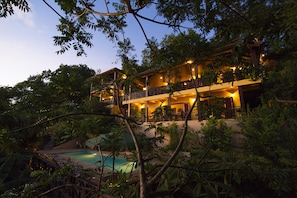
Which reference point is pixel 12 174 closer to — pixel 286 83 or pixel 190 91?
pixel 190 91

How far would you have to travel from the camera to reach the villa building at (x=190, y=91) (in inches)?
124

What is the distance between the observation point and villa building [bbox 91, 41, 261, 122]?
3160mm

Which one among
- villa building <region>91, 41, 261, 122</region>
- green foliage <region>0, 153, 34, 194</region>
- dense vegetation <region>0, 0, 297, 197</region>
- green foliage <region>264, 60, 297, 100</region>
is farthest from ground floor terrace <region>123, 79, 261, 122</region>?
green foliage <region>0, 153, 34, 194</region>

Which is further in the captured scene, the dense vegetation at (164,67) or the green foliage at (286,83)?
the green foliage at (286,83)

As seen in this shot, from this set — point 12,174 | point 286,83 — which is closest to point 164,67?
point 286,83

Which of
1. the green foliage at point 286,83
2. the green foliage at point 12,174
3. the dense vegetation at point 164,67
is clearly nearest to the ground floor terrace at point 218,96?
the green foliage at point 286,83

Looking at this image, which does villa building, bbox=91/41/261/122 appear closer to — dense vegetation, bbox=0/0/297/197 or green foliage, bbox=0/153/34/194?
dense vegetation, bbox=0/0/297/197

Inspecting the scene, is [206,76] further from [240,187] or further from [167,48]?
[240,187]

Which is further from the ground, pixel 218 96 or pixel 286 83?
pixel 286 83

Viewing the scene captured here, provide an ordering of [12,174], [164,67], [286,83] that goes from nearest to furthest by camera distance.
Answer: [164,67]
[12,174]
[286,83]

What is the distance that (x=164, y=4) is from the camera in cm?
272

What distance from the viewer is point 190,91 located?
13398mm

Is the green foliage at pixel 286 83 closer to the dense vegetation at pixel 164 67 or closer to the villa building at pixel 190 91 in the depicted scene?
the villa building at pixel 190 91

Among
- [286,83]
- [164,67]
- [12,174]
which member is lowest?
[12,174]
